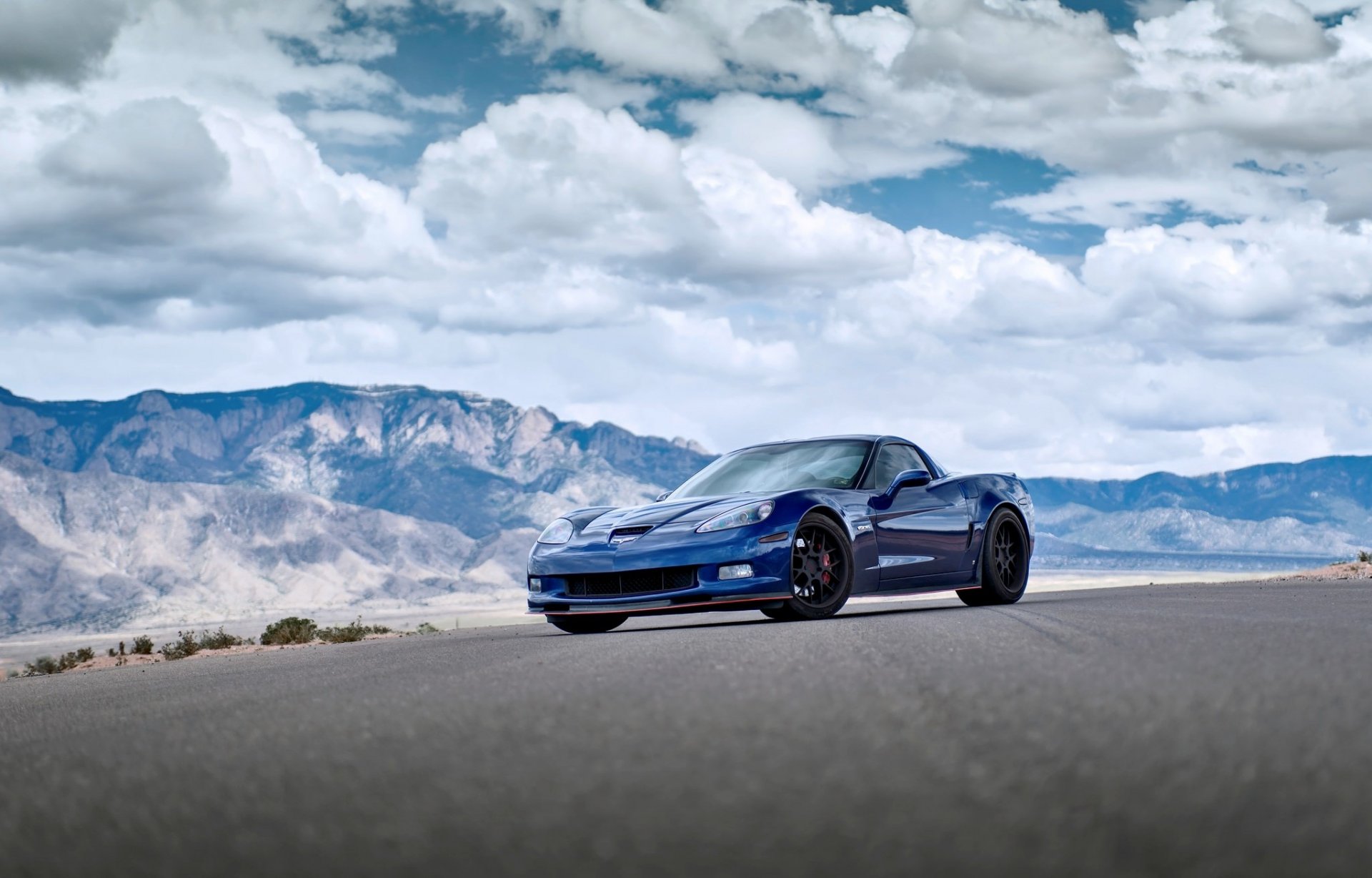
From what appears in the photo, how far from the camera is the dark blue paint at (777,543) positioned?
31.4 ft

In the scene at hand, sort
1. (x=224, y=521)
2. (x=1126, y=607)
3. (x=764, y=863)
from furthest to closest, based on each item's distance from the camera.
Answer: (x=224, y=521), (x=1126, y=607), (x=764, y=863)

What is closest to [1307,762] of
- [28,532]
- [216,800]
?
[216,800]

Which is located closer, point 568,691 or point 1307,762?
point 1307,762

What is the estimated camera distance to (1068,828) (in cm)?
250

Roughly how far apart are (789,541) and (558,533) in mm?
1898

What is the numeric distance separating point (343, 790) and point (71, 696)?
4665mm

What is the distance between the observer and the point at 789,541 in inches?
378

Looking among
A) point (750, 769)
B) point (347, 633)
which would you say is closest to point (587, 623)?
point (347, 633)

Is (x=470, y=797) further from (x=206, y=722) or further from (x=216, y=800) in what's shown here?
(x=206, y=722)

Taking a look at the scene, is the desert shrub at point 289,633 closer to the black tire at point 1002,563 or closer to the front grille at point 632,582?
the front grille at point 632,582

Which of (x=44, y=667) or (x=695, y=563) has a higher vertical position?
(x=695, y=563)

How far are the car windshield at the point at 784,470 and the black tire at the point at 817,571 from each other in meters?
0.49

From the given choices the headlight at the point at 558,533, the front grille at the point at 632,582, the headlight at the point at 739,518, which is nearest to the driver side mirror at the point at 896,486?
the headlight at the point at 739,518

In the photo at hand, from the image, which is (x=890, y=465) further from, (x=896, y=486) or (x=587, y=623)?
(x=587, y=623)
